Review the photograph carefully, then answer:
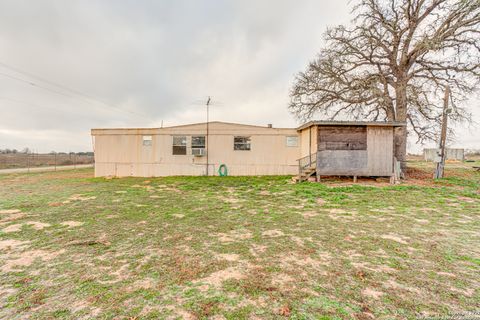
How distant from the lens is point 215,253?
10.00ft

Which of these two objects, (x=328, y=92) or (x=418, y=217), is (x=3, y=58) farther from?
(x=418, y=217)

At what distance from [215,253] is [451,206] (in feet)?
22.4

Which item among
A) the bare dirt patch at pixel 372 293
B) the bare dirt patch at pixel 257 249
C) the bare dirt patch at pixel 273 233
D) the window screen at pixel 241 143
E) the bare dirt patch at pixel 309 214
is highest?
the window screen at pixel 241 143

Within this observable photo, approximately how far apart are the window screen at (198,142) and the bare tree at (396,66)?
20.9 feet

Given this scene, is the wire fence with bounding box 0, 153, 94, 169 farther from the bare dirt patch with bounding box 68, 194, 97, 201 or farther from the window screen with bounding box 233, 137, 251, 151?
the window screen with bounding box 233, 137, 251, 151

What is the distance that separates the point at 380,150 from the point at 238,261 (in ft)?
32.9

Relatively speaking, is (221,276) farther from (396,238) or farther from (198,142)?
(198,142)

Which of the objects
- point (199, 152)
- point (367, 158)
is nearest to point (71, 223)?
point (199, 152)

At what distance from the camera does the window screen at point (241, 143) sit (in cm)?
1288

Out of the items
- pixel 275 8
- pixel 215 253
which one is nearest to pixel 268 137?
pixel 275 8

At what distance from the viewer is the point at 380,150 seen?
995 centimetres

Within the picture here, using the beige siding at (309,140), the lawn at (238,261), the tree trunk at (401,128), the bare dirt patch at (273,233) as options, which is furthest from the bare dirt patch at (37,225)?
the tree trunk at (401,128)

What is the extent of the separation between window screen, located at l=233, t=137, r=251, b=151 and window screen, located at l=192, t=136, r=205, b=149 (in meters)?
2.01

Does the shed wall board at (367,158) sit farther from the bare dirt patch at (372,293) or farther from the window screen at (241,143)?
the bare dirt patch at (372,293)
